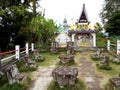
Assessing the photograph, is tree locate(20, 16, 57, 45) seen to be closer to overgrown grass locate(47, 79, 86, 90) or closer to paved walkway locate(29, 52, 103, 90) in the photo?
paved walkway locate(29, 52, 103, 90)

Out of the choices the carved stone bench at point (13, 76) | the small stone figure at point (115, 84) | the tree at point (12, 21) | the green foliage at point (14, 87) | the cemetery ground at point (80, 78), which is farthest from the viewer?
the tree at point (12, 21)

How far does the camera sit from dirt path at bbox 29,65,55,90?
10.5 m

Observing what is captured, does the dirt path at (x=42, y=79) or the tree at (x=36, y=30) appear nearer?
the dirt path at (x=42, y=79)

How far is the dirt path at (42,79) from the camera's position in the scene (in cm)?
1047

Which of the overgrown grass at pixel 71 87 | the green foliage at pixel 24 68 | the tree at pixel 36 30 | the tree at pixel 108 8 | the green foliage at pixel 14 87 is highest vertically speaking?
the tree at pixel 108 8

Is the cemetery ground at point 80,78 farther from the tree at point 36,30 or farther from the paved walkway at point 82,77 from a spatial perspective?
the tree at point 36,30

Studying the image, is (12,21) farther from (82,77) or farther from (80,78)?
(80,78)

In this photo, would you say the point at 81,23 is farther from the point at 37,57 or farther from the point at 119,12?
the point at 37,57

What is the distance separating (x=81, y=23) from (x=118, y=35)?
8624 millimetres

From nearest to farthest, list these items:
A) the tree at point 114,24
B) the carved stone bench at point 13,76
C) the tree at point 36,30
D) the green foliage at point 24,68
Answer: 1. the carved stone bench at point 13,76
2. the green foliage at point 24,68
3. the tree at point 36,30
4. the tree at point 114,24

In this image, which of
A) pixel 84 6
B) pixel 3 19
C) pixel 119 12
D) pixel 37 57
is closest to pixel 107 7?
pixel 119 12

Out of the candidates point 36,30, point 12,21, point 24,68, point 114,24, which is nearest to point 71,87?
point 24,68

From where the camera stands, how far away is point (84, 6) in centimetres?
3127

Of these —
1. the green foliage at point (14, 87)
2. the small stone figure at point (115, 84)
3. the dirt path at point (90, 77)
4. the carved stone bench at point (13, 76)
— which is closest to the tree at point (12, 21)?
the dirt path at point (90, 77)
